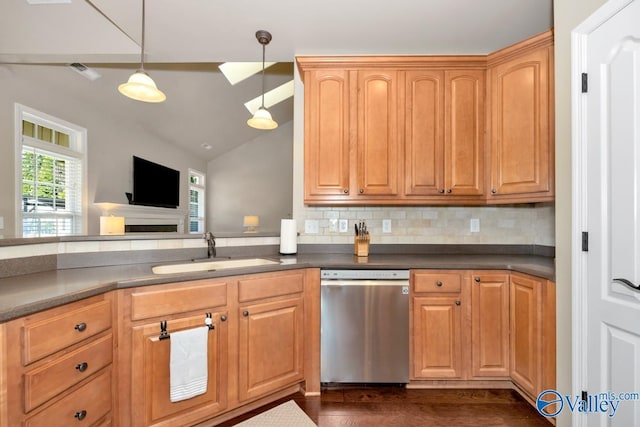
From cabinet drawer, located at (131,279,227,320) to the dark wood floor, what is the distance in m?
0.73

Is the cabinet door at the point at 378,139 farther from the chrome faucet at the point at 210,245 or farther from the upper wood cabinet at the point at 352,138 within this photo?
the chrome faucet at the point at 210,245

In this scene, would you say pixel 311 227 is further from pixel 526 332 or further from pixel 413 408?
pixel 526 332

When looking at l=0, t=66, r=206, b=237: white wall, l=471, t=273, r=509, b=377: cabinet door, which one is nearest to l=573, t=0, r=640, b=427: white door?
l=471, t=273, r=509, b=377: cabinet door

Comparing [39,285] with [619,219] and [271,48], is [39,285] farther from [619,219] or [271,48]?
[619,219]

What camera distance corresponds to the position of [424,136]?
231 centimetres

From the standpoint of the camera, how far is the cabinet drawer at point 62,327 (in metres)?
1.02

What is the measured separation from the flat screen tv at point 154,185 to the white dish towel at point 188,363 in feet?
13.1

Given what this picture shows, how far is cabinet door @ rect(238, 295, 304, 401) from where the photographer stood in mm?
1740

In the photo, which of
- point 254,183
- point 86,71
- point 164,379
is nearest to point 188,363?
point 164,379

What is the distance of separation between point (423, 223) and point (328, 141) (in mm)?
1089

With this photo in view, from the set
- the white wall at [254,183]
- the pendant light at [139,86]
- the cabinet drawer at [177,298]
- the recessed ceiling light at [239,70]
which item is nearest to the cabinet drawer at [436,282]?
the cabinet drawer at [177,298]

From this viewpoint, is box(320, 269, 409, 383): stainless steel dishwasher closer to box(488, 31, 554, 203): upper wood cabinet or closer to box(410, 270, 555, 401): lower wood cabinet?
box(410, 270, 555, 401): lower wood cabinet

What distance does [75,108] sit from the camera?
12.8 feet

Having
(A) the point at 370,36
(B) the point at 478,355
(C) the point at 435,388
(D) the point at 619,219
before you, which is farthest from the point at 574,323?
(A) the point at 370,36
